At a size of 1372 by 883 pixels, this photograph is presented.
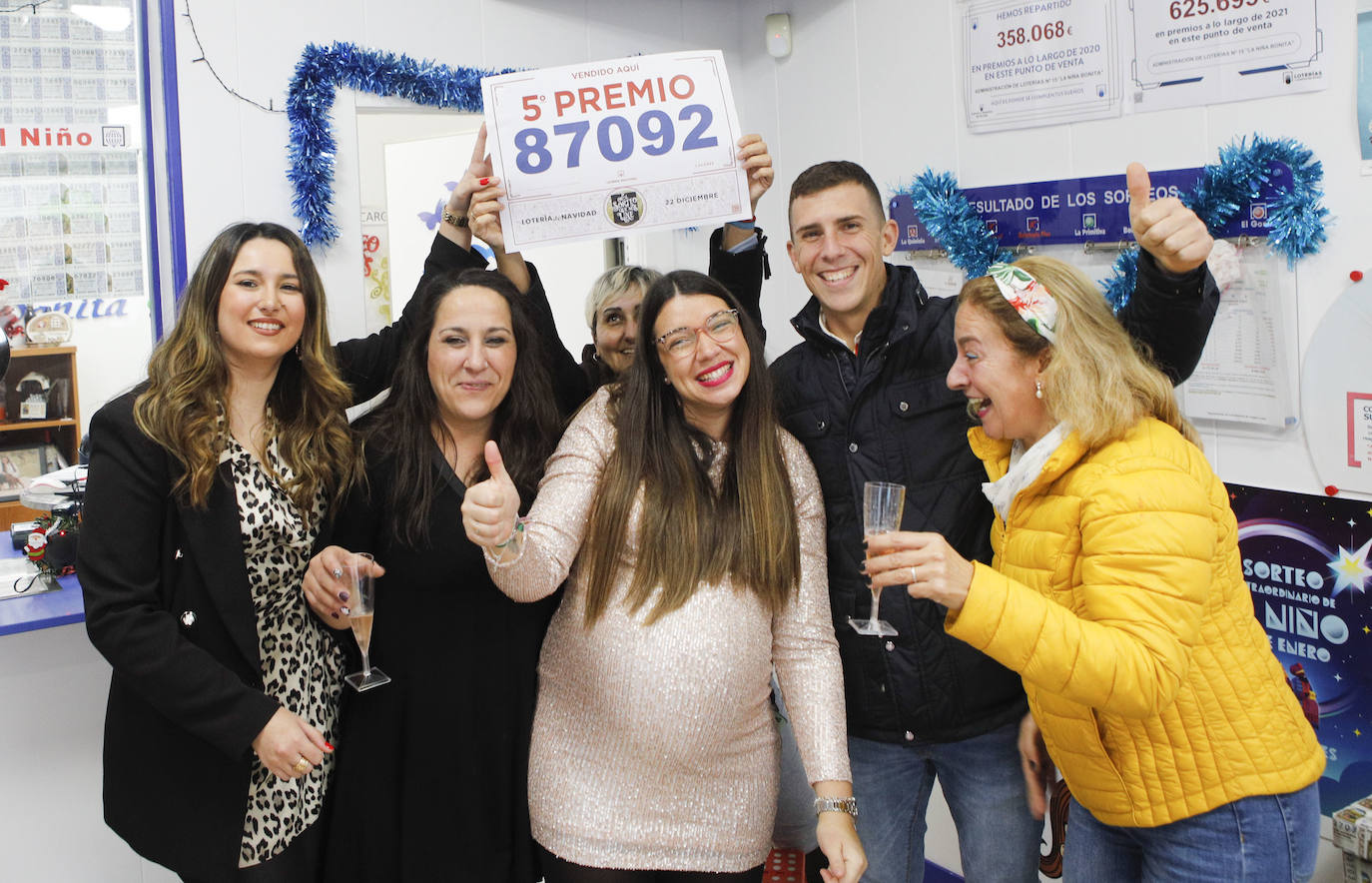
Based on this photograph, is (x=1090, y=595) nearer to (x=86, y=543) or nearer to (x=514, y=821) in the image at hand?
(x=514, y=821)

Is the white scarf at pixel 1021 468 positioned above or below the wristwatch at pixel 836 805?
above

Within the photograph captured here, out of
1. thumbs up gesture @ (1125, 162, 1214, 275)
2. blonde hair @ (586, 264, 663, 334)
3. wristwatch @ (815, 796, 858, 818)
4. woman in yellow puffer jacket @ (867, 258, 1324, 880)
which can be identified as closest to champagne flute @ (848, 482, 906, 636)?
woman in yellow puffer jacket @ (867, 258, 1324, 880)

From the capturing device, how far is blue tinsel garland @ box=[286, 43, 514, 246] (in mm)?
3168

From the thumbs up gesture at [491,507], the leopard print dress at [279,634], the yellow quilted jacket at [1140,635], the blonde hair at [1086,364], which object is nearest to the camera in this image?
the yellow quilted jacket at [1140,635]

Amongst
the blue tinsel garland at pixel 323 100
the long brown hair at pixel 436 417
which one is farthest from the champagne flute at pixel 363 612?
the blue tinsel garland at pixel 323 100

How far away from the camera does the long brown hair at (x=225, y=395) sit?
1.83 meters

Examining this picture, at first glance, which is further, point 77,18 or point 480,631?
point 77,18

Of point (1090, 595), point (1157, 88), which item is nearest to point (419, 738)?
point (1090, 595)

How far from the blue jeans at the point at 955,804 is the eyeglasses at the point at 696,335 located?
822 millimetres

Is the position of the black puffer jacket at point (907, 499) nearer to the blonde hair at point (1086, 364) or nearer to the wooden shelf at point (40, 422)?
the blonde hair at point (1086, 364)

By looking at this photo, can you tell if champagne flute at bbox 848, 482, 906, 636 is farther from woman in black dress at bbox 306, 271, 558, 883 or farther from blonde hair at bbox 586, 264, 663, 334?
blonde hair at bbox 586, 264, 663, 334

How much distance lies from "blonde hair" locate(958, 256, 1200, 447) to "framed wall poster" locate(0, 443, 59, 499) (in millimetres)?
2613

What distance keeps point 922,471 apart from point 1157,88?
4.09ft

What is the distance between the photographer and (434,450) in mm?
2031
